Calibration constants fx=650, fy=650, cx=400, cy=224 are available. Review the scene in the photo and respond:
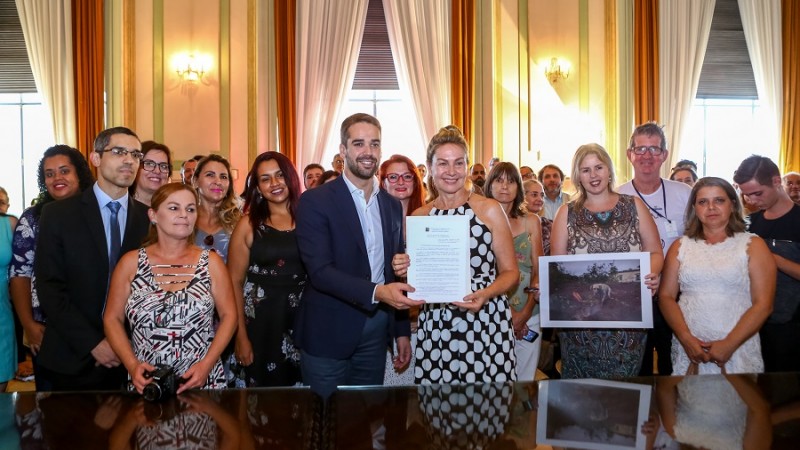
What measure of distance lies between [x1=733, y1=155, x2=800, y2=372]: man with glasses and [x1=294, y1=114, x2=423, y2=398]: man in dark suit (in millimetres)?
2093

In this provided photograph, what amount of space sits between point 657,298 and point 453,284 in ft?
4.82

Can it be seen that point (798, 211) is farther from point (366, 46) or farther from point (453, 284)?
point (366, 46)

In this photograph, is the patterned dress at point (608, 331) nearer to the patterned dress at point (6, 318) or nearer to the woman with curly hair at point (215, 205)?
the woman with curly hair at point (215, 205)

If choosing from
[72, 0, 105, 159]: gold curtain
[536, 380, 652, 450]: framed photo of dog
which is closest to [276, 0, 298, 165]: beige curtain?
[72, 0, 105, 159]: gold curtain

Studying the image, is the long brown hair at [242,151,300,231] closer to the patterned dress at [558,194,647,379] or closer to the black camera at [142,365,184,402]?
the patterned dress at [558,194,647,379]

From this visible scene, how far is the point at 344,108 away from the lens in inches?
386

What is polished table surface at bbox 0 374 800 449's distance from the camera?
1.45 meters

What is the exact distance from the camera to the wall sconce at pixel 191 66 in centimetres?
927

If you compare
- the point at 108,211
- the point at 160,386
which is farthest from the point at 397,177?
the point at 160,386

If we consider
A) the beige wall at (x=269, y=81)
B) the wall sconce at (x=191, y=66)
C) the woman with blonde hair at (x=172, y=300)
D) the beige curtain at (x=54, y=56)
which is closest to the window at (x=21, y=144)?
the beige curtain at (x=54, y=56)

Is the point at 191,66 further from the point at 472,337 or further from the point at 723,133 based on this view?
A: the point at 723,133

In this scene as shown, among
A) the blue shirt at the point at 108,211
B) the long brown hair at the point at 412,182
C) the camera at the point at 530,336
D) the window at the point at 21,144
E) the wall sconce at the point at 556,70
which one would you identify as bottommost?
the camera at the point at 530,336

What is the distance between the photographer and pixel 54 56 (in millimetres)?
9398

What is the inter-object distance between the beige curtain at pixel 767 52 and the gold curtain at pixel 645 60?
1821 millimetres
